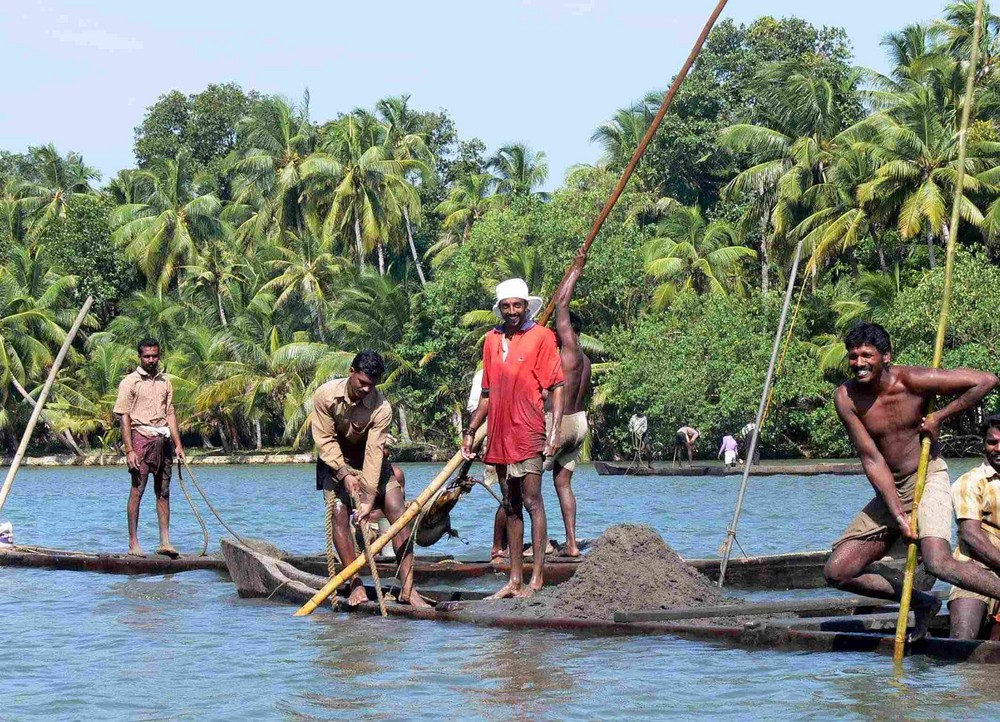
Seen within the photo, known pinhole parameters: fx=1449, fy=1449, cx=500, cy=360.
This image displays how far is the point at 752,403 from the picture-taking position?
36188mm

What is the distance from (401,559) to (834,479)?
65.7ft

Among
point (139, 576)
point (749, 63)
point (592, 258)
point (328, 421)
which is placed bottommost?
point (139, 576)

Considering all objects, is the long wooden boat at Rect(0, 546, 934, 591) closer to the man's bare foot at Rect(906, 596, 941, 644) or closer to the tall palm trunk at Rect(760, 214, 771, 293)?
the man's bare foot at Rect(906, 596, 941, 644)

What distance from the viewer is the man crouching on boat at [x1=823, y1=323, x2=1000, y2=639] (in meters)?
6.66

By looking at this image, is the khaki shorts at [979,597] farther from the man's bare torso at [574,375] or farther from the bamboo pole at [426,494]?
the man's bare torso at [574,375]

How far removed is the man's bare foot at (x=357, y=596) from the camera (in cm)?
860

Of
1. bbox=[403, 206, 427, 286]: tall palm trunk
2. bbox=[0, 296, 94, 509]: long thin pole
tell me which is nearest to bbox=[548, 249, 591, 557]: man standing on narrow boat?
bbox=[0, 296, 94, 509]: long thin pole

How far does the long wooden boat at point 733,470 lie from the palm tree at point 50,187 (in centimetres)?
2705

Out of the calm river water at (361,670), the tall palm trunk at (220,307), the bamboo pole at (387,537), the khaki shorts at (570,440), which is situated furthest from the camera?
the tall palm trunk at (220,307)

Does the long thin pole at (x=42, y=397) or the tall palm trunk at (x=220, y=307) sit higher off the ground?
the tall palm trunk at (x=220, y=307)

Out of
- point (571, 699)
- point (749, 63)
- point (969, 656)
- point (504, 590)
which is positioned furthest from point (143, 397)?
point (749, 63)

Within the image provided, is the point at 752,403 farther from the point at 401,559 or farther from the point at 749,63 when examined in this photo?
the point at 401,559

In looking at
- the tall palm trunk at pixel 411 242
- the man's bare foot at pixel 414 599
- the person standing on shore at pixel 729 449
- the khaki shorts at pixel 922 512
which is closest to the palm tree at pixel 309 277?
the tall palm trunk at pixel 411 242

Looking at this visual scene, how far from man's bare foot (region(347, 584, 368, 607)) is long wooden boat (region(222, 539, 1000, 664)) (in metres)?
0.04
